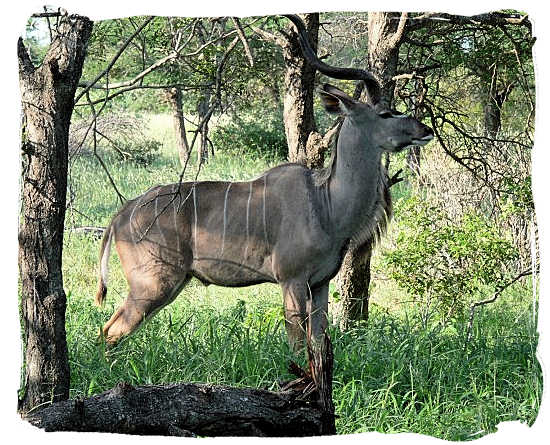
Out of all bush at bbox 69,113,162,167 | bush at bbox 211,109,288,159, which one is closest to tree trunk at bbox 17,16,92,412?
bush at bbox 69,113,162,167

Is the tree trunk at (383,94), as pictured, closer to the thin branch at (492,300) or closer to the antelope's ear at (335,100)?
the antelope's ear at (335,100)

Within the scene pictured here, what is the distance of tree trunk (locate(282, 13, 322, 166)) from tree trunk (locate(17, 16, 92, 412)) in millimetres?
924

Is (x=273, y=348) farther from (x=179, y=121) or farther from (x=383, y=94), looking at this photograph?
(x=383, y=94)

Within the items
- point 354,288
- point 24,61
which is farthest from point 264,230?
point 24,61

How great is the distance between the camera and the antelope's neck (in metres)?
3.78

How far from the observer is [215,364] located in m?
3.80

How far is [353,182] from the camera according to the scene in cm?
383

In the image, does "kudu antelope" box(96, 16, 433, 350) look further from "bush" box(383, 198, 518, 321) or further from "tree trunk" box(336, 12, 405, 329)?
"bush" box(383, 198, 518, 321)

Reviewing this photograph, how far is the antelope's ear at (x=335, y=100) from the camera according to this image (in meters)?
3.69

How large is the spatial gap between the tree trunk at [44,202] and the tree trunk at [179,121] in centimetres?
63

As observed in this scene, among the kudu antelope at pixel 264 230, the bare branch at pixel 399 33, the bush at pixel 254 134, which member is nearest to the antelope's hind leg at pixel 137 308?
the kudu antelope at pixel 264 230

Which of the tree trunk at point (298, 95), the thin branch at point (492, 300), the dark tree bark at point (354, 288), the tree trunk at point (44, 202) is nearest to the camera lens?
the tree trunk at point (44, 202)

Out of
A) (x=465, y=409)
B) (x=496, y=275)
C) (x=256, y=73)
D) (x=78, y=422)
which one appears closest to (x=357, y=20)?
(x=256, y=73)

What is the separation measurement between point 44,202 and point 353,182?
110 centimetres
